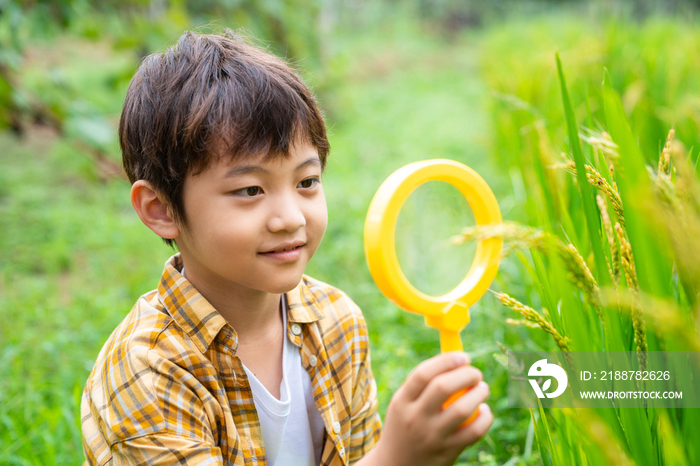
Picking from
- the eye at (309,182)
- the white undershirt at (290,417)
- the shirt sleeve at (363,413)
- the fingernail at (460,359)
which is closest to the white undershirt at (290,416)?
the white undershirt at (290,417)

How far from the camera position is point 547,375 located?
3.29 feet

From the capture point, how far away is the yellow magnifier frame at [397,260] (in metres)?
0.82

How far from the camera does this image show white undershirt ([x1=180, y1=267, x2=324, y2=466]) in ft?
3.83

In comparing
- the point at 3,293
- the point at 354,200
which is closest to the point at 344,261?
the point at 354,200

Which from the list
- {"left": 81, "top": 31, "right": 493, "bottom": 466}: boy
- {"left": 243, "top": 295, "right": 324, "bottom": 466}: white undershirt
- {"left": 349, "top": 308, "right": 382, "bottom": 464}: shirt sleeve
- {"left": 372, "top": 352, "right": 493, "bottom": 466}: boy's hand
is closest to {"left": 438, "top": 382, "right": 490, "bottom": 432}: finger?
{"left": 372, "top": 352, "right": 493, "bottom": 466}: boy's hand

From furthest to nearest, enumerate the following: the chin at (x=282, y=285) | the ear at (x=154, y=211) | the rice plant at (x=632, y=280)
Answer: the ear at (x=154, y=211) → the chin at (x=282, y=285) → the rice plant at (x=632, y=280)

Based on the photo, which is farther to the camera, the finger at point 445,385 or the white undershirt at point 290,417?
the white undershirt at point 290,417

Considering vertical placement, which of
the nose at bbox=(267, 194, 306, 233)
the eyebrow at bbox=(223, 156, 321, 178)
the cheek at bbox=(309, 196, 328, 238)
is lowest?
the nose at bbox=(267, 194, 306, 233)

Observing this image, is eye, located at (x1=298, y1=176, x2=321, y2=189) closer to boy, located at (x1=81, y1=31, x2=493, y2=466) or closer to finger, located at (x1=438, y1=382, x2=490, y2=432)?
boy, located at (x1=81, y1=31, x2=493, y2=466)

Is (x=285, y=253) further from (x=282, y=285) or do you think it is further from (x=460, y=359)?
(x=460, y=359)

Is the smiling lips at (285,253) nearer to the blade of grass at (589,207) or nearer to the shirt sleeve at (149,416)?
the shirt sleeve at (149,416)

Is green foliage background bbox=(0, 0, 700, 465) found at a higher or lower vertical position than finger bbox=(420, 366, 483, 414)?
higher

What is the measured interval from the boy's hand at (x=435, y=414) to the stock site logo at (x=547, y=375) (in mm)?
207

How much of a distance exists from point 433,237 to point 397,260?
0.23 m
